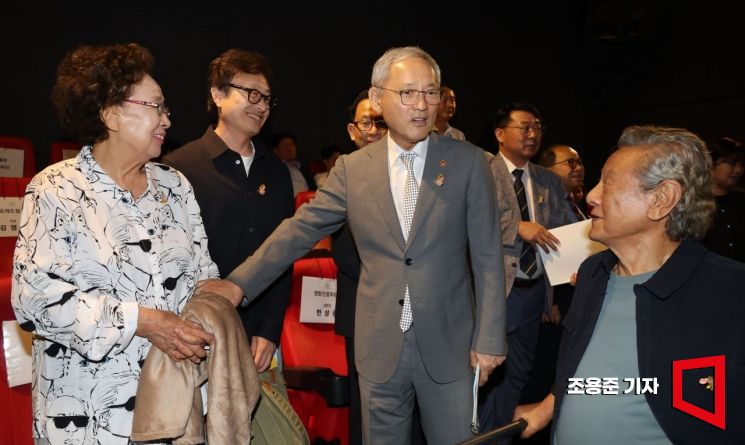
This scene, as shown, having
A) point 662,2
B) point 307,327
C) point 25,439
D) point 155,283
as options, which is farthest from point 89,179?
point 662,2

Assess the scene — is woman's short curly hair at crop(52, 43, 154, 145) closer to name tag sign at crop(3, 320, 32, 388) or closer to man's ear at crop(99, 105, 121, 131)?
man's ear at crop(99, 105, 121, 131)

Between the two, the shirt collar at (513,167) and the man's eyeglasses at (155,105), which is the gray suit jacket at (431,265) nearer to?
the man's eyeglasses at (155,105)

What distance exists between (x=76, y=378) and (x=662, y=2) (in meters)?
9.49

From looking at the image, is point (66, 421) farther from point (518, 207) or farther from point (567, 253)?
point (518, 207)

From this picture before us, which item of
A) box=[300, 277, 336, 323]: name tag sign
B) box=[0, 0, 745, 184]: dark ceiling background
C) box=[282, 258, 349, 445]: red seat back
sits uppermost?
box=[0, 0, 745, 184]: dark ceiling background

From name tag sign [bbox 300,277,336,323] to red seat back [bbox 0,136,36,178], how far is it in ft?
8.90

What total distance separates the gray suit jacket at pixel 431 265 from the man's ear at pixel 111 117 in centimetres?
56

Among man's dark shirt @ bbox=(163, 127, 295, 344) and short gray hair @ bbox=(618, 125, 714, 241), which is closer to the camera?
short gray hair @ bbox=(618, 125, 714, 241)

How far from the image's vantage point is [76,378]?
5.53ft

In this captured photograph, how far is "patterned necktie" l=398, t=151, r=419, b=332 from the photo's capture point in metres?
2.08

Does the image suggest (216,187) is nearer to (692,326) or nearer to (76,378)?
(76,378)

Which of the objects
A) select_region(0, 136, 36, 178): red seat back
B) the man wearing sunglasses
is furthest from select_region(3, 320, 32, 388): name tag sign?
select_region(0, 136, 36, 178): red seat back

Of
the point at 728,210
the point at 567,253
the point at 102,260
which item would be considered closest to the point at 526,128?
the point at 567,253

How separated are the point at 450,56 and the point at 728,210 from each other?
5.05 metres
